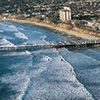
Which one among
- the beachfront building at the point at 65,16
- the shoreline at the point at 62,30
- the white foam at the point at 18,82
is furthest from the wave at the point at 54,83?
the beachfront building at the point at 65,16

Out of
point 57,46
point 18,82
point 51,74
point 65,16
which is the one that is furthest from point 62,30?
point 18,82

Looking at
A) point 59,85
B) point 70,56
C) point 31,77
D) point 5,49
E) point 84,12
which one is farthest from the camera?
point 84,12

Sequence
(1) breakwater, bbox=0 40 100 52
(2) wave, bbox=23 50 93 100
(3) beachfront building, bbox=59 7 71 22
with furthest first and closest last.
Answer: (3) beachfront building, bbox=59 7 71 22 → (1) breakwater, bbox=0 40 100 52 → (2) wave, bbox=23 50 93 100

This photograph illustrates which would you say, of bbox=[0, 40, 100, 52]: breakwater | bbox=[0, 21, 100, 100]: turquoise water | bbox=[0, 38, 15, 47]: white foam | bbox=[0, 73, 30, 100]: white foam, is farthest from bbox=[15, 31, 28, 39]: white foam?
bbox=[0, 73, 30, 100]: white foam

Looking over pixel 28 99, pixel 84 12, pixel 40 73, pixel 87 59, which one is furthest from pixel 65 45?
pixel 84 12

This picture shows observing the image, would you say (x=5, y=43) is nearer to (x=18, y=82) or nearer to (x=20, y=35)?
(x=20, y=35)

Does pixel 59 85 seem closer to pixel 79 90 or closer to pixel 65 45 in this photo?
pixel 79 90

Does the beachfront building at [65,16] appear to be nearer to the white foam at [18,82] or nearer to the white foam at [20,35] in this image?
the white foam at [20,35]

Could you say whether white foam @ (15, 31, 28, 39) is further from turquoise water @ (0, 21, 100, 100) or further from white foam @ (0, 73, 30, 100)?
white foam @ (0, 73, 30, 100)
